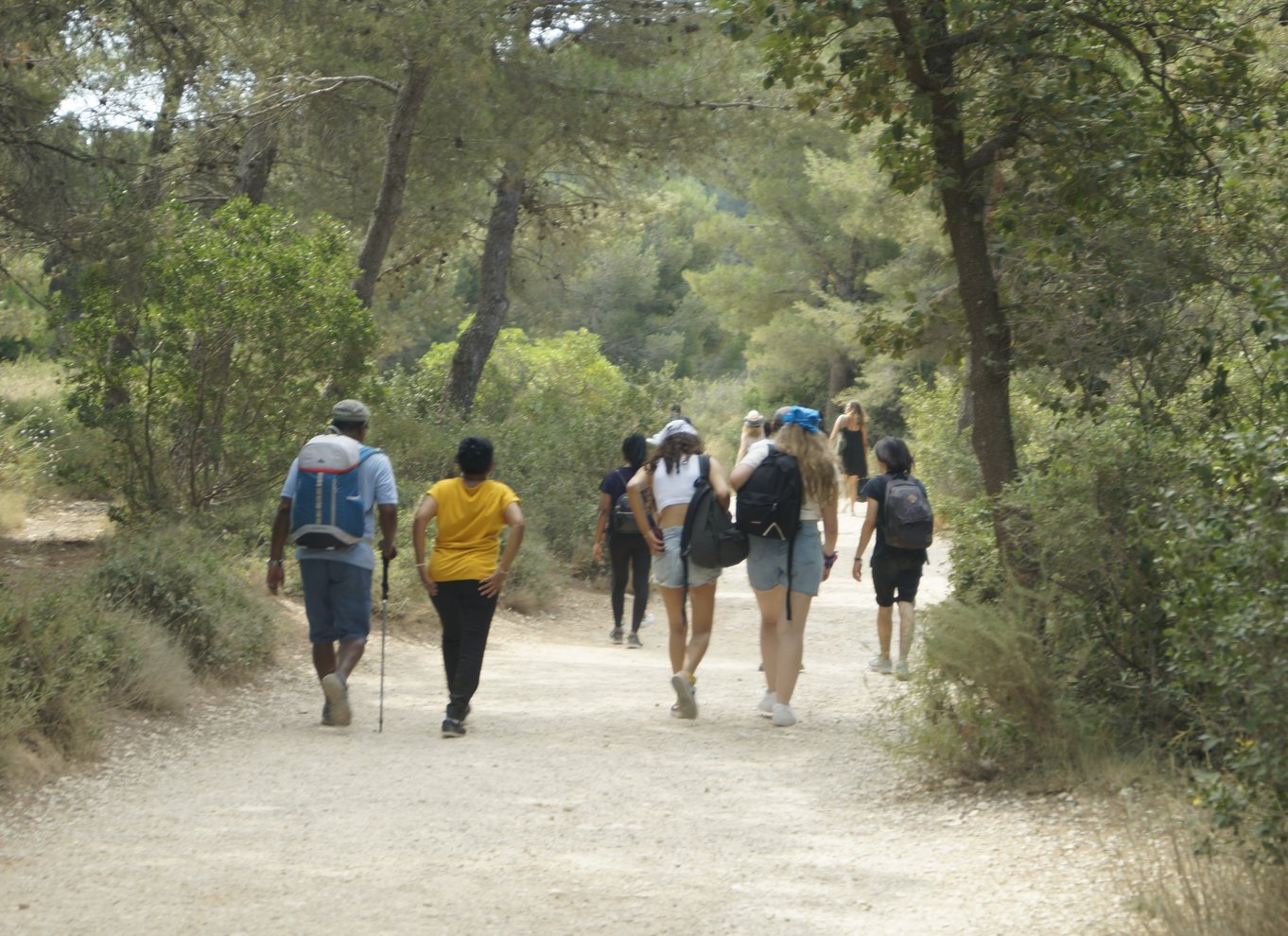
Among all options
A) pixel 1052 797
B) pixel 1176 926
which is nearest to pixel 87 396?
pixel 1052 797

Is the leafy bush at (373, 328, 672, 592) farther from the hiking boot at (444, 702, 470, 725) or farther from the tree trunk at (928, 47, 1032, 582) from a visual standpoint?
the tree trunk at (928, 47, 1032, 582)

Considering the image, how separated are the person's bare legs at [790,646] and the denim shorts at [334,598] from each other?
95.1 inches

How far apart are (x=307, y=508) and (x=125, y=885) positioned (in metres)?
3.35

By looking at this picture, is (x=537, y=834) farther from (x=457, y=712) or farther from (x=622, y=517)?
(x=622, y=517)

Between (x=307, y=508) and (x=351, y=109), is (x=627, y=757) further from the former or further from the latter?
(x=351, y=109)

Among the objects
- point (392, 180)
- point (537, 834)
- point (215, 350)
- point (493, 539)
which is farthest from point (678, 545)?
point (392, 180)

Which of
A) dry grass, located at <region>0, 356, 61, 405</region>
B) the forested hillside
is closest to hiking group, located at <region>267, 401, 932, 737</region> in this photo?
the forested hillside

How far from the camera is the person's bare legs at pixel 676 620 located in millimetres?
9555

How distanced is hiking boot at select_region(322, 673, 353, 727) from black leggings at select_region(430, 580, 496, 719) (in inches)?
24.3

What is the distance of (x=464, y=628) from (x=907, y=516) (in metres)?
3.50

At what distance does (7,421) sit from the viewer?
22.5 metres

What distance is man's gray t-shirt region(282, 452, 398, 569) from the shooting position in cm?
888

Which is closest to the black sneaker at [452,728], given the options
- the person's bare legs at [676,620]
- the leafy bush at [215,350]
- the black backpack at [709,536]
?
the person's bare legs at [676,620]

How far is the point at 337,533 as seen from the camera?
8789 millimetres
